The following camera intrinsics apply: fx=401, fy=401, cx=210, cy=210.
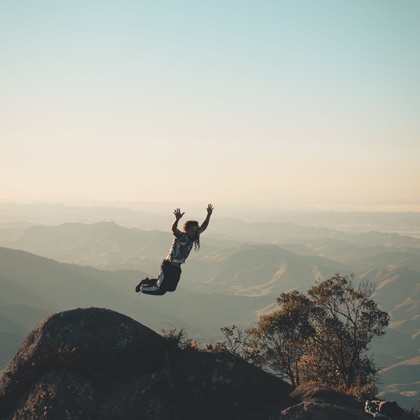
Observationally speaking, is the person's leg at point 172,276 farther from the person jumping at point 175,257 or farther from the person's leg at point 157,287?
the person's leg at point 157,287

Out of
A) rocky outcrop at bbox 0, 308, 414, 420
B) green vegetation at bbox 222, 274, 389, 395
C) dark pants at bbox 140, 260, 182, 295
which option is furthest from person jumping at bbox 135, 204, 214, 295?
green vegetation at bbox 222, 274, 389, 395

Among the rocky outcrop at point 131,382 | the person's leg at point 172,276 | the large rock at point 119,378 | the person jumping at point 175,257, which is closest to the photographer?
the rocky outcrop at point 131,382

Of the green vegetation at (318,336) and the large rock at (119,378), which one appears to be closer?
the large rock at (119,378)

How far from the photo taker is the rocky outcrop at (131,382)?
35.7 ft

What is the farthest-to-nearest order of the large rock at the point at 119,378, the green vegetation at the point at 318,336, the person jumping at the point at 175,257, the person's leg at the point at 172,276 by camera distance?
1. the green vegetation at the point at 318,336
2. the person's leg at the point at 172,276
3. the person jumping at the point at 175,257
4. the large rock at the point at 119,378

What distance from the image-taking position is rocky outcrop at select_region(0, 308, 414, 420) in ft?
35.7

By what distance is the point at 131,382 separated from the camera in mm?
11555

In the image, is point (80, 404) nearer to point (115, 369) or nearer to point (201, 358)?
point (115, 369)

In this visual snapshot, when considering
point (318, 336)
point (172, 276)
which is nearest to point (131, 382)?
point (172, 276)

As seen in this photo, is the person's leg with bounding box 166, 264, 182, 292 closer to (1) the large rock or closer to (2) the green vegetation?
(1) the large rock

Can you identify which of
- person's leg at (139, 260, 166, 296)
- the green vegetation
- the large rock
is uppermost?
person's leg at (139, 260, 166, 296)

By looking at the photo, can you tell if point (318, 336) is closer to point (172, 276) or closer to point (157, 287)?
point (172, 276)

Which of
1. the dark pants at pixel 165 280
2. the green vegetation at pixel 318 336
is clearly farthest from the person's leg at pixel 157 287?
the green vegetation at pixel 318 336

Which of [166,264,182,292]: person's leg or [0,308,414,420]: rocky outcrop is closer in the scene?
[0,308,414,420]: rocky outcrop
